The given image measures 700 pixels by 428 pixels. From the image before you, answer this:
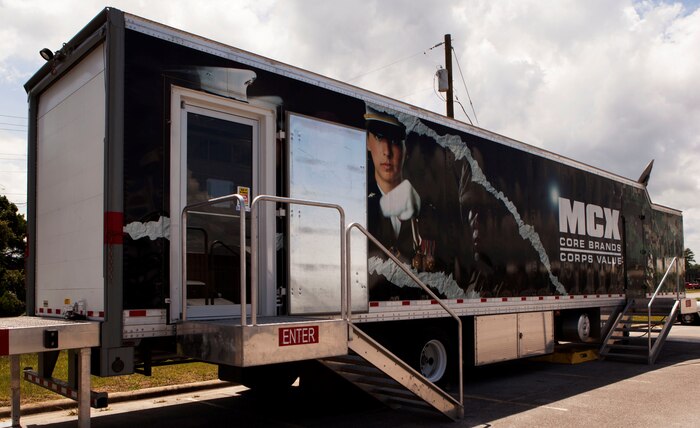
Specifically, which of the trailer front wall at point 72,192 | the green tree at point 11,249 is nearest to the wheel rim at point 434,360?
the trailer front wall at point 72,192

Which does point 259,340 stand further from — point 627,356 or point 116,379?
point 627,356

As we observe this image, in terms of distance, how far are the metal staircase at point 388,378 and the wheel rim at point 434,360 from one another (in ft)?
2.96

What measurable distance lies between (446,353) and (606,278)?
538 centimetres

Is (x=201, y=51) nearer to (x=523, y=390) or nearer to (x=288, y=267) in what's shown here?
(x=288, y=267)

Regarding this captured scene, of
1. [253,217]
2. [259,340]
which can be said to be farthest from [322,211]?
[259,340]

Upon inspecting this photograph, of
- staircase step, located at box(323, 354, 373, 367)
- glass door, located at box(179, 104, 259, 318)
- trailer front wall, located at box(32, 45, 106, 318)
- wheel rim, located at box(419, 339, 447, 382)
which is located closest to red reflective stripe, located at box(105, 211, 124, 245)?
trailer front wall, located at box(32, 45, 106, 318)

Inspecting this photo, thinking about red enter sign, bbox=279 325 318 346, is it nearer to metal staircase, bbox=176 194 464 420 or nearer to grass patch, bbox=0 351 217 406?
metal staircase, bbox=176 194 464 420

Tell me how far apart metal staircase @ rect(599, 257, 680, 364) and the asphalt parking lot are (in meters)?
1.47

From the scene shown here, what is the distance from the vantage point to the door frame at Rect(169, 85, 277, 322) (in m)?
5.51

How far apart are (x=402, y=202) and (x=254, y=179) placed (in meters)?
2.11

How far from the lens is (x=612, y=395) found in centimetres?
834

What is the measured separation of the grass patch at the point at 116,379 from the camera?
7738 mm

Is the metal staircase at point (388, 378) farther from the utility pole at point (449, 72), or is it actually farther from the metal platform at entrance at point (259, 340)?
the utility pole at point (449, 72)

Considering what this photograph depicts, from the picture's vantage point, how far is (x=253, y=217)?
491cm
